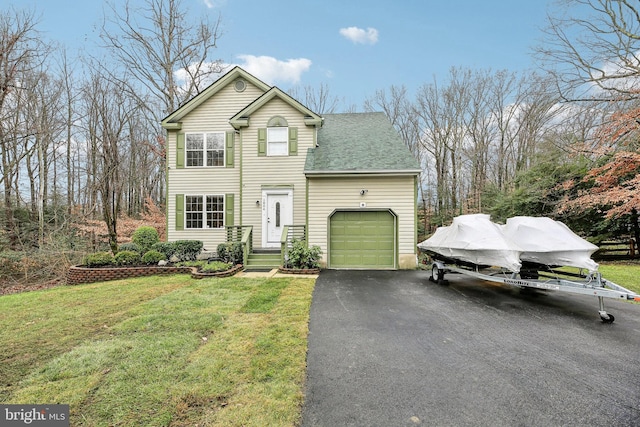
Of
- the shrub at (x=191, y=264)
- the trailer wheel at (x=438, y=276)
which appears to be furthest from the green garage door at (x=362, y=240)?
the shrub at (x=191, y=264)

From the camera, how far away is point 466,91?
21.6 metres

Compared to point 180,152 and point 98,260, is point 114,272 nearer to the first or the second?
point 98,260

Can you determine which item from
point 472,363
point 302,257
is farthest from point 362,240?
point 472,363

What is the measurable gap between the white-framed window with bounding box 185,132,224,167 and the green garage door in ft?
19.4

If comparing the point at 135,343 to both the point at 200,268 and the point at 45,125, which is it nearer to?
the point at 200,268

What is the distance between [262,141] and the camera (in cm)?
1111

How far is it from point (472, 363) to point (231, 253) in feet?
27.1

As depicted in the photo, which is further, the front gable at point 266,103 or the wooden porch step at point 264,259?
the front gable at point 266,103

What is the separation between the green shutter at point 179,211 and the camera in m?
11.6

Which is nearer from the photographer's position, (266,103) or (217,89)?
(266,103)

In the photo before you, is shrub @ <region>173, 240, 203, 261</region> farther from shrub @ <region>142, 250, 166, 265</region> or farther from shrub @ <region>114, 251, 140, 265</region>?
shrub @ <region>114, 251, 140, 265</region>

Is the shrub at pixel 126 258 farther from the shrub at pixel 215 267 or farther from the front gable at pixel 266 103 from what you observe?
the front gable at pixel 266 103

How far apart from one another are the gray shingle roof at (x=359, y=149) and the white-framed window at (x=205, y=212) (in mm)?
4423

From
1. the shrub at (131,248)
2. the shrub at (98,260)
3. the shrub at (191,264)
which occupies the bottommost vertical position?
the shrub at (191,264)
